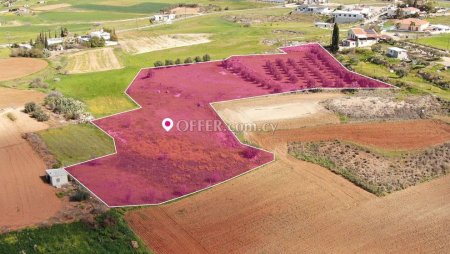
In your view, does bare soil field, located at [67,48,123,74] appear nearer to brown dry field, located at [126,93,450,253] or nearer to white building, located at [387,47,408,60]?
brown dry field, located at [126,93,450,253]

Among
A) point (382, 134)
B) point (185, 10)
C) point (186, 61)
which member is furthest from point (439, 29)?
point (185, 10)

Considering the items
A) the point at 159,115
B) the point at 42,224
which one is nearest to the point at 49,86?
the point at 159,115

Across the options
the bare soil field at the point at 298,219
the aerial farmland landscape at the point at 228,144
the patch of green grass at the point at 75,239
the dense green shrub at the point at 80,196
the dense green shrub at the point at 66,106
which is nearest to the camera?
the patch of green grass at the point at 75,239

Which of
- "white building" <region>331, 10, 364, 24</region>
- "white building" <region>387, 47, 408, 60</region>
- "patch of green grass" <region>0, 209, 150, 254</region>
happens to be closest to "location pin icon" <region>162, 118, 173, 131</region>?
"patch of green grass" <region>0, 209, 150, 254</region>

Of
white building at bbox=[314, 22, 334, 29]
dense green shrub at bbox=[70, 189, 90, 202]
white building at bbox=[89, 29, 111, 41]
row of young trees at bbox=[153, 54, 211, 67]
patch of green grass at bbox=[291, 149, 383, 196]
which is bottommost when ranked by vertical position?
patch of green grass at bbox=[291, 149, 383, 196]

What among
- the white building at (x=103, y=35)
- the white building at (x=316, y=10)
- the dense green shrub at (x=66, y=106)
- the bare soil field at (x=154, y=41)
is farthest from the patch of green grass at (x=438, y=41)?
the dense green shrub at (x=66, y=106)

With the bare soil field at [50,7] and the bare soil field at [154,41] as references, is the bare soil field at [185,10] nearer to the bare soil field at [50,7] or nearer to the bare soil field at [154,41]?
the bare soil field at [154,41]

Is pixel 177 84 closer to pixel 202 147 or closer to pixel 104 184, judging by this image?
pixel 202 147
